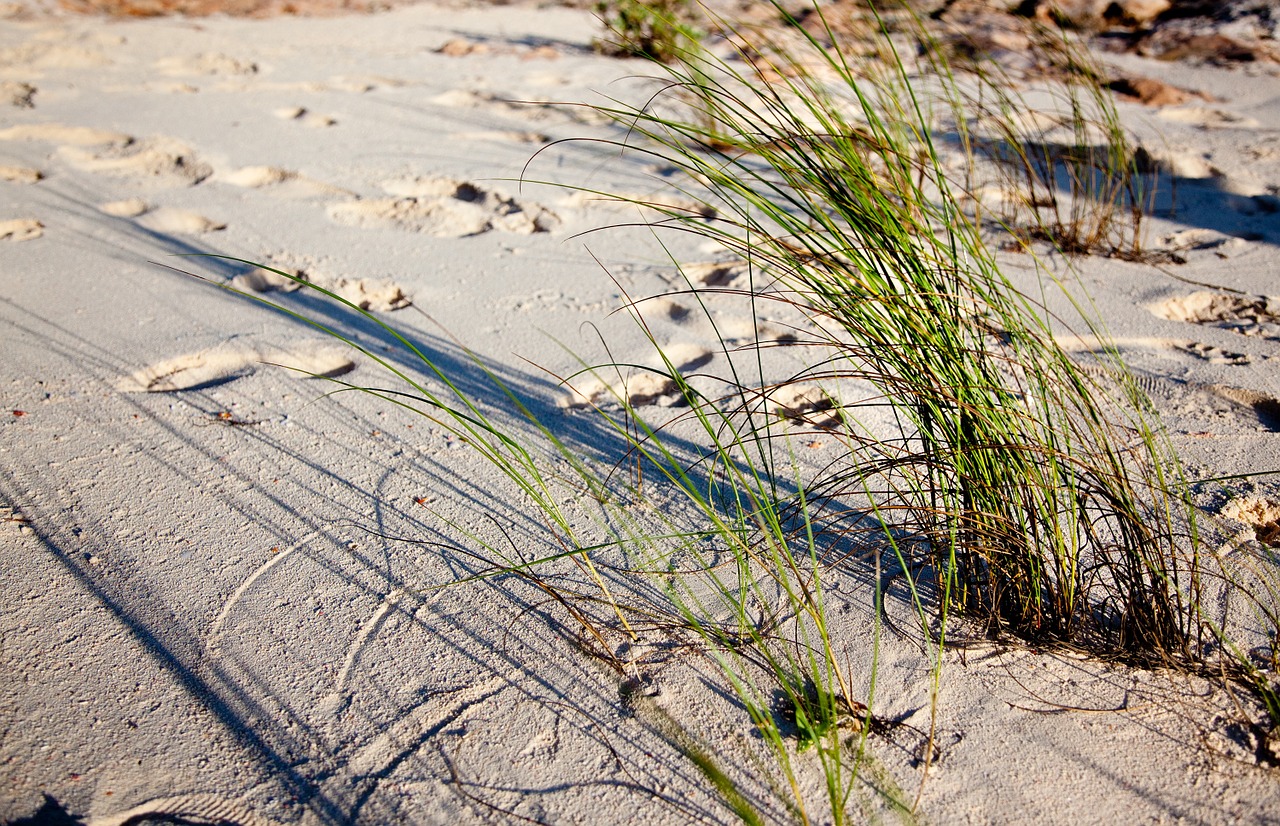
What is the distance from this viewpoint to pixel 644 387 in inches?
64.3

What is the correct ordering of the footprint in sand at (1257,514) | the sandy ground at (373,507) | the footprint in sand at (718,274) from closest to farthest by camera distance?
the sandy ground at (373,507) → the footprint in sand at (1257,514) → the footprint in sand at (718,274)

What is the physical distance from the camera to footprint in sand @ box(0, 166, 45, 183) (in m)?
2.37

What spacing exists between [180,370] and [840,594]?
1.25 metres

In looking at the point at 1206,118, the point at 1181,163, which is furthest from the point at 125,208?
the point at 1206,118

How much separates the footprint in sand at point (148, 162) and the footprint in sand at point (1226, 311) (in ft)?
8.01

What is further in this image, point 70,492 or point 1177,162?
point 1177,162

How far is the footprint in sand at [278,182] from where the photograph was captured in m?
2.38

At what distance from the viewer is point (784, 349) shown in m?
1.74

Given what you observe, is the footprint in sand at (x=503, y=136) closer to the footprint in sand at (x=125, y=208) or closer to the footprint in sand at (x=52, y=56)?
the footprint in sand at (x=125, y=208)

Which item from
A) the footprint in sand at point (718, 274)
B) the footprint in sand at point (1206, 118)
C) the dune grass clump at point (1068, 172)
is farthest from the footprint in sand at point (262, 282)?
the footprint in sand at point (1206, 118)

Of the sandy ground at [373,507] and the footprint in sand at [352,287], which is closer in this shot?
the sandy ground at [373,507]

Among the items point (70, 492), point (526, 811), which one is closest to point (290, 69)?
point (70, 492)

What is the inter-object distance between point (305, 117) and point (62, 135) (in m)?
0.70

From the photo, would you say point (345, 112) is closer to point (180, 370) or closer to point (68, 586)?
point (180, 370)
